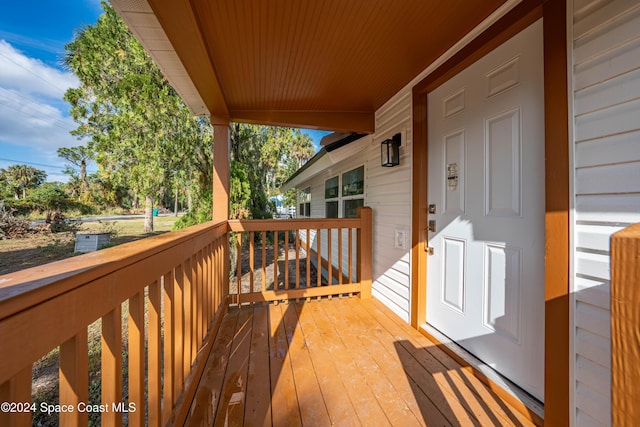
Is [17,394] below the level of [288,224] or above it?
below

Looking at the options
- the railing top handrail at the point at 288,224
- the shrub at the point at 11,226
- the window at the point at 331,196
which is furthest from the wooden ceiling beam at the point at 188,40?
the shrub at the point at 11,226

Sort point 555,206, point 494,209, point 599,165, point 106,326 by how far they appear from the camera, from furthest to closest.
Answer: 1. point 494,209
2. point 555,206
3. point 599,165
4. point 106,326

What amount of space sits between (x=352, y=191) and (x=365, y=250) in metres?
1.41

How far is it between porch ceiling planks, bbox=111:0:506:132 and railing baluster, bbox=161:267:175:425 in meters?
1.43

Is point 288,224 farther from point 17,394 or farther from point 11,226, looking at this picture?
point 11,226

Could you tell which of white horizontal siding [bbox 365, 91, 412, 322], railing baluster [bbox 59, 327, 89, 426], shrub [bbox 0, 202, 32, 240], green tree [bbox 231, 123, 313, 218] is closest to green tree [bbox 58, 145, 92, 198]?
shrub [bbox 0, 202, 32, 240]

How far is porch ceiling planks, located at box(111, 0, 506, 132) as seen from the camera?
146 cm

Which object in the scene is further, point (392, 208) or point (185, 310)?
point (392, 208)

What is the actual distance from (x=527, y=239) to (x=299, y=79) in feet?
7.01

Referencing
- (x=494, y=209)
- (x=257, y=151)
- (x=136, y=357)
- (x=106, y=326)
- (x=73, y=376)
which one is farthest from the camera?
(x=257, y=151)

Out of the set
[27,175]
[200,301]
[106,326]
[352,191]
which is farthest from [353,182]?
[27,175]

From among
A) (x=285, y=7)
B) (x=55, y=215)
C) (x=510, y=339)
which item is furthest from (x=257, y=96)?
(x=55, y=215)

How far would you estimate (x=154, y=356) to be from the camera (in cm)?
114

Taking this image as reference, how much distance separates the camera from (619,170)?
1.04 m
